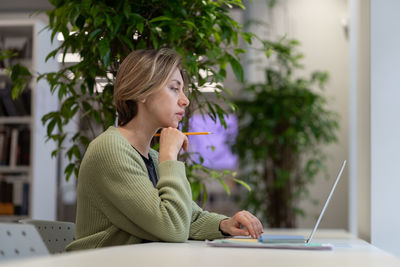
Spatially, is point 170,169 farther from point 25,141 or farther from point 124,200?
point 25,141

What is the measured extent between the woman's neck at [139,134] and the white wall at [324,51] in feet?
14.5

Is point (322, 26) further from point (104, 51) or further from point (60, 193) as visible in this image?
point (104, 51)

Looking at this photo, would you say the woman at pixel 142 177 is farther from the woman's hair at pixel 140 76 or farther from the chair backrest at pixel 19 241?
the chair backrest at pixel 19 241

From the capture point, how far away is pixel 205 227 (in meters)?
1.85

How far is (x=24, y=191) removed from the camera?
4523 millimetres

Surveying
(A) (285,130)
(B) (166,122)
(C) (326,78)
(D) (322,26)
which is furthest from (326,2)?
(B) (166,122)

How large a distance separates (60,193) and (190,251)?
362cm

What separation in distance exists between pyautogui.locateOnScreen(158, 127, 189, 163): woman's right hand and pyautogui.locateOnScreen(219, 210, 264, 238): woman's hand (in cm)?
27

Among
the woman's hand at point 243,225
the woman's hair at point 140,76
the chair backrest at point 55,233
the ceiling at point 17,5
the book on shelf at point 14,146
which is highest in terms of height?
the ceiling at point 17,5

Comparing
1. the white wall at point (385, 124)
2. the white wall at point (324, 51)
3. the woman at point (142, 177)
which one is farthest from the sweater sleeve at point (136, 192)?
the white wall at point (324, 51)

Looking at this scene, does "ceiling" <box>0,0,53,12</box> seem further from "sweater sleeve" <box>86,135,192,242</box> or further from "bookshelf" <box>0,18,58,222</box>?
"sweater sleeve" <box>86,135,192,242</box>

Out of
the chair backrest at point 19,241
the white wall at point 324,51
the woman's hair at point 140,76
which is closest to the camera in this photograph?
the chair backrest at point 19,241

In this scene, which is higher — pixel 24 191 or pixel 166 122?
pixel 166 122

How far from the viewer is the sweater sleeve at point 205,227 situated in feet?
6.01
